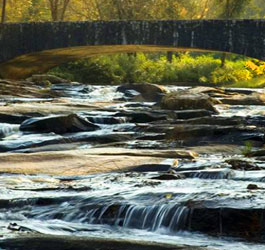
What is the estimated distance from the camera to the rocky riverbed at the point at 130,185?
7.88m

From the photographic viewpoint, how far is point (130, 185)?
10164 mm

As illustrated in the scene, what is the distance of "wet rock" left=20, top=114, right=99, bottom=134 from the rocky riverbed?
24mm

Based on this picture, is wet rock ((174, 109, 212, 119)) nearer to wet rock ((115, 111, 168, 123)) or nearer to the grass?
wet rock ((115, 111, 168, 123))

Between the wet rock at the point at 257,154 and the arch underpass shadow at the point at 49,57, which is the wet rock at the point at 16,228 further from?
the arch underpass shadow at the point at 49,57

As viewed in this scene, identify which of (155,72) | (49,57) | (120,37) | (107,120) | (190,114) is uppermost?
(120,37)

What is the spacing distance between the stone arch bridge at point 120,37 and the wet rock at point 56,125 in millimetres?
14093

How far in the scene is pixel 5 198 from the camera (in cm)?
927

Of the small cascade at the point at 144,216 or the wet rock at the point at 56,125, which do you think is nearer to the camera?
the small cascade at the point at 144,216

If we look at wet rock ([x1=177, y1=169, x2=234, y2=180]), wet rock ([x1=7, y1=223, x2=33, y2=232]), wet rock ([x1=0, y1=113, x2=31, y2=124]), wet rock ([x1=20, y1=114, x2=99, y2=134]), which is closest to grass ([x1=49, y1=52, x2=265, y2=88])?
wet rock ([x1=0, y1=113, x2=31, y2=124])

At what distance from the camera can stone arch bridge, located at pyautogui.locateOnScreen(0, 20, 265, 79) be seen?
30797 mm

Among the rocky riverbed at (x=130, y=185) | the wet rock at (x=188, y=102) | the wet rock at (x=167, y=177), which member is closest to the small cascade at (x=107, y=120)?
the rocky riverbed at (x=130, y=185)

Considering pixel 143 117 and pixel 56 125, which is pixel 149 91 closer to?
pixel 143 117

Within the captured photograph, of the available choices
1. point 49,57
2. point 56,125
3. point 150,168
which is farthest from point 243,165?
point 49,57

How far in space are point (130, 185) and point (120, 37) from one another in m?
24.1
